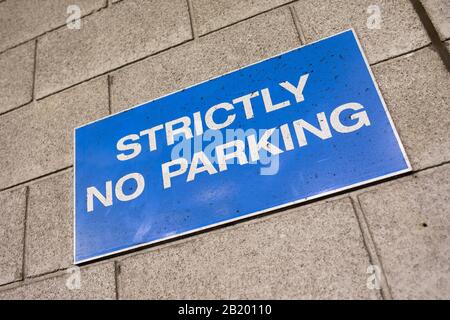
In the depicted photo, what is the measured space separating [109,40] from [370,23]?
132cm

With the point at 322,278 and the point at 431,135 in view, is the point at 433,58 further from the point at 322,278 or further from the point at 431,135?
the point at 322,278

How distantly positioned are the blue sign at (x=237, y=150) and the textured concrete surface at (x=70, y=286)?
0.21 feet

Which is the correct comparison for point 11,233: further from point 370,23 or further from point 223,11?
point 370,23

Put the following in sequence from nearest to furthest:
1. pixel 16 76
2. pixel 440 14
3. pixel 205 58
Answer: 1. pixel 440 14
2. pixel 205 58
3. pixel 16 76

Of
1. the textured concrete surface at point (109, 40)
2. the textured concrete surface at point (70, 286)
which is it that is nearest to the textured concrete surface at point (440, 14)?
the textured concrete surface at point (109, 40)

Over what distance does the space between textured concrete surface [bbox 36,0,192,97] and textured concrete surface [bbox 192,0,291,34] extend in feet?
0.23

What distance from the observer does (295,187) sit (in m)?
1.24

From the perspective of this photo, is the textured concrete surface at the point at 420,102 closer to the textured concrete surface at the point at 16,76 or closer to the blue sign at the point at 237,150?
the blue sign at the point at 237,150

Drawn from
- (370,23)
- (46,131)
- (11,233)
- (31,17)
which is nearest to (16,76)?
(31,17)

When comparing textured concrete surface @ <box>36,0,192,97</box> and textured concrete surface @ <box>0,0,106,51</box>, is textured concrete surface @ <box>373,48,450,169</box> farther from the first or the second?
textured concrete surface @ <box>0,0,106,51</box>

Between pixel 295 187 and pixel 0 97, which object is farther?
pixel 0 97

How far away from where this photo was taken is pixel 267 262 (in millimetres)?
1219

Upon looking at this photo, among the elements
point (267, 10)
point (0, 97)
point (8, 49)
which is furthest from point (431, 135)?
point (8, 49)
